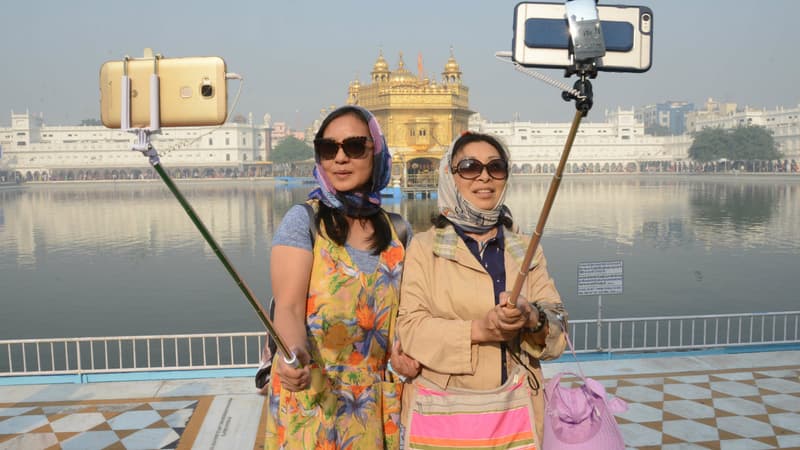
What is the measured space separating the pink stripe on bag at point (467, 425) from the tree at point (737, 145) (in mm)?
71706

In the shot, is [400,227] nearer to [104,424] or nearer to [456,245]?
[456,245]

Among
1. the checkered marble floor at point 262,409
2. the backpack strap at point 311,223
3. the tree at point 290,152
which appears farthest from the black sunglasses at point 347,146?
the tree at point 290,152

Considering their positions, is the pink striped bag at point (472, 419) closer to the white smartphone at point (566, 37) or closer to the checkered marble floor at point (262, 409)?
the white smartphone at point (566, 37)

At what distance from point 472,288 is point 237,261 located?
15105 millimetres

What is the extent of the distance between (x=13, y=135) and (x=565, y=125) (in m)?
60.4

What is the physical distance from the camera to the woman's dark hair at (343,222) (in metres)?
1.72

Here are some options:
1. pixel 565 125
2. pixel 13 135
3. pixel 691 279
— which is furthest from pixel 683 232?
pixel 13 135

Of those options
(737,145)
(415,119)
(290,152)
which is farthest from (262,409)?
(737,145)

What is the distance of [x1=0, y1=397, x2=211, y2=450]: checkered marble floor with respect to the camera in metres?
4.11

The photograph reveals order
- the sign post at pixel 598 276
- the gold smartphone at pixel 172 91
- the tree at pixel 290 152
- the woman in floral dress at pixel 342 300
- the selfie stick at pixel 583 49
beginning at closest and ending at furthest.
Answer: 1. the selfie stick at pixel 583 49
2. the gold smartphone at pixel 172 91
3. the woman in floral dress at pixel 342 300
4. the sign post at pixel 598 276
5. the tree at pixel 290 152

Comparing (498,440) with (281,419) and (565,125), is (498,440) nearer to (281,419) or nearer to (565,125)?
(281,419)

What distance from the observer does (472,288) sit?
1735 mm

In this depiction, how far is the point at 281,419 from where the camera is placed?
67.5 inches

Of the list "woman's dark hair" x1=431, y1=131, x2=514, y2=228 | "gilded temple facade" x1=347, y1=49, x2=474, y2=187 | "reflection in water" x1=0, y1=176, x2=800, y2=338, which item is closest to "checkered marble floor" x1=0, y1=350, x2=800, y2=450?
"woman's dark hair" x1=431, y1=131, x2=514, y2=228
